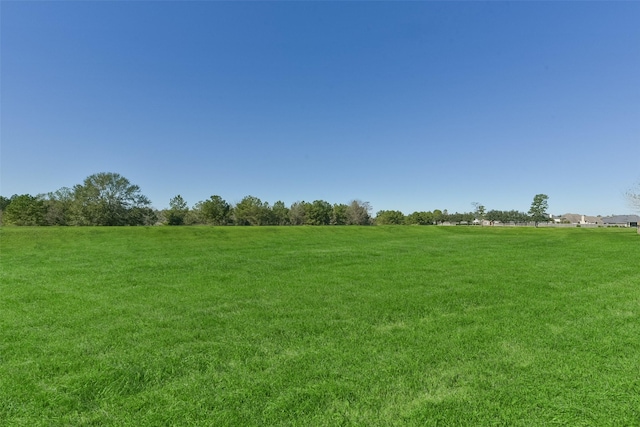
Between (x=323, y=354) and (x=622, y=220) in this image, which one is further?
(x=622, y=220)

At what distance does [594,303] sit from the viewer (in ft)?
17.5

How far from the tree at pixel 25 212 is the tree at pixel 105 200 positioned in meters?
5.07

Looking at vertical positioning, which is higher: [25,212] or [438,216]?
[438,216]

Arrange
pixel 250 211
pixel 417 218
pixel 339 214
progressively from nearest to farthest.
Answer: pixel 250 211 < pixel 339 214 < pixel 417 218

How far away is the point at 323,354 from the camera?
135 inches

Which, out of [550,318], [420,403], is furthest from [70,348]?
[550,318]

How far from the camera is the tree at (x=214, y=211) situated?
55.8 meters

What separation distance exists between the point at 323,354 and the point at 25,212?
62.9m

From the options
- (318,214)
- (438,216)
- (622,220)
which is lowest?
(622,220)

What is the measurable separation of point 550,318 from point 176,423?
5.04 meters

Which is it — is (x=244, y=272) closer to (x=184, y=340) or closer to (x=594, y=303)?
(x=184, y=340)

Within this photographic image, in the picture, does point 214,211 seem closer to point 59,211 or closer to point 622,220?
point 59,211

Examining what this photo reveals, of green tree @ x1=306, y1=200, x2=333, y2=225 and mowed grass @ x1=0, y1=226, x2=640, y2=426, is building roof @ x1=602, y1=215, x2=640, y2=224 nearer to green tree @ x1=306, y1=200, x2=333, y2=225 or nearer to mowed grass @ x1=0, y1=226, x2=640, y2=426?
green tree @ x1=306, y1=200, x2=333, y2=225

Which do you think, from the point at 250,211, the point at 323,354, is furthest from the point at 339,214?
the point at 323,354
